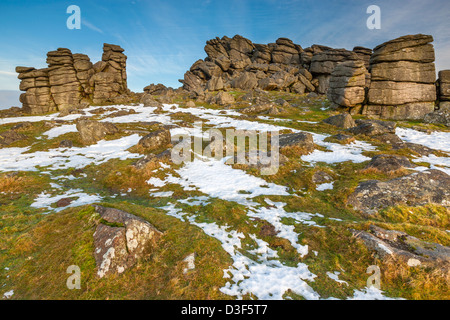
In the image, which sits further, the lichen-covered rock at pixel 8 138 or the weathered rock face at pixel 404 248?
the lichen-covered rock at pixel 8 138

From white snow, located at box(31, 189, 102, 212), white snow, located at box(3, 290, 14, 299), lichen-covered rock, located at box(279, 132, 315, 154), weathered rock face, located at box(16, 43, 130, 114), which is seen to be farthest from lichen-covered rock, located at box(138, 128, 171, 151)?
weathered rock face, located at box(16, 43, 130, 114)

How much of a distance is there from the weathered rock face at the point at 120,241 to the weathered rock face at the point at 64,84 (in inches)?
2512

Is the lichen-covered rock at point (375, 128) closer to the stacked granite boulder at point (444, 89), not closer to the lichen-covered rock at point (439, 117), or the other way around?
the lichen-covered rock at point (439, 117)

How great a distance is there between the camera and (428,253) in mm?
7453

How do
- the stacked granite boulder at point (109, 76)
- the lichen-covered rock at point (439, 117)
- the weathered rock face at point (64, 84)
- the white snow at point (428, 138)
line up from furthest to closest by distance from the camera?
the stacked granite boulder at point (109, 76), the weathered rock face at point (64, 84), the lichen-covered rock at point (439, 117), the white snow at point (428, 138)

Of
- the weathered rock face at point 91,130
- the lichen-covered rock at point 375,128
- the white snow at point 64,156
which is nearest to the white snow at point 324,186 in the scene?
the white snow at point 64,156

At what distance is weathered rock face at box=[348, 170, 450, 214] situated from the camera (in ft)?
37.9

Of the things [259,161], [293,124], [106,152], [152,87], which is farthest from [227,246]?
[152,87]

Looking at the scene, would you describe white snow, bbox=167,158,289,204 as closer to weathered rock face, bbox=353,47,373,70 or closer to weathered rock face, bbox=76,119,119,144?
weathered rock face, bbox=76,119,119,144

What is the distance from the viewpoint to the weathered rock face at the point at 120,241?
6848 millimetres

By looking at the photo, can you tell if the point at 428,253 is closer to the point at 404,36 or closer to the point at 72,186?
the point at 72,186

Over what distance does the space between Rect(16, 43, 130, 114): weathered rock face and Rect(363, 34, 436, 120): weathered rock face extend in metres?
72.9

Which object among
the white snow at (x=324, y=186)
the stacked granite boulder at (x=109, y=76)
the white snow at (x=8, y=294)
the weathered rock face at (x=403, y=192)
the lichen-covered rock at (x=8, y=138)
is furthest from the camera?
the stacked granite boulder at (x=109, y=76)

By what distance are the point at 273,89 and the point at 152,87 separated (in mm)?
59381
